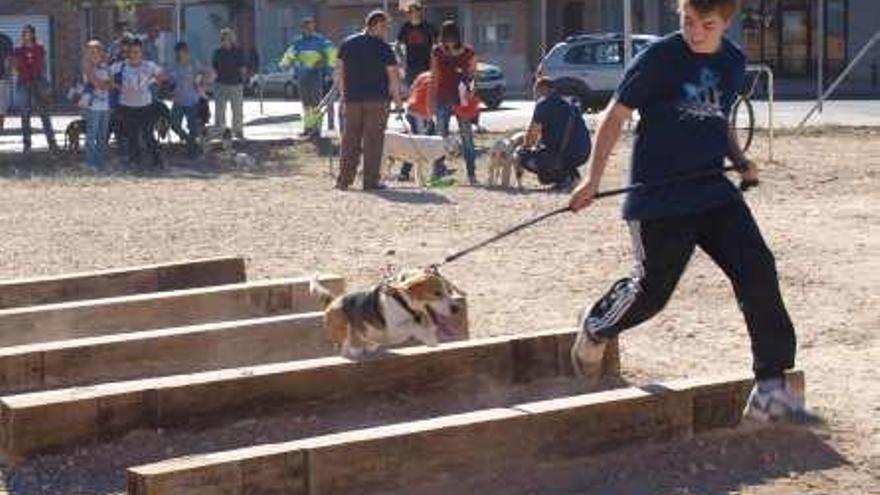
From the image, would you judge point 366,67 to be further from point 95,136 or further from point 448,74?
point 95,136

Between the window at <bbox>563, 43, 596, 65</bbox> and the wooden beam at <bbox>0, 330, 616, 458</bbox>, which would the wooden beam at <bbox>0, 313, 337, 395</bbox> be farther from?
the window at <bbox>563, 43, 596, 65</bbox>

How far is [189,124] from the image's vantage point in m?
22.5

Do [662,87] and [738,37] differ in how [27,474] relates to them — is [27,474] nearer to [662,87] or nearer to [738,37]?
[662,87]

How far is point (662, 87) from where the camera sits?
19.9ft

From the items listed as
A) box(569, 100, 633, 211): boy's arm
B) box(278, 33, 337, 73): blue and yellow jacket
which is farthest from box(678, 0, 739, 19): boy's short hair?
box(278, 33, 337, 73): blue and yellow jacket

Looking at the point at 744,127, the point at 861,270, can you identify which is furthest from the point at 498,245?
the point at 744,127

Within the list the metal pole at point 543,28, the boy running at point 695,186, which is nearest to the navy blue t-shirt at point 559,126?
the boy running at point 695,186

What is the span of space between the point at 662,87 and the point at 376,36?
10433mm

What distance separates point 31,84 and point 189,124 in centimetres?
245

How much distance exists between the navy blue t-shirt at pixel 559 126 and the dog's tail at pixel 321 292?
26.5 feet

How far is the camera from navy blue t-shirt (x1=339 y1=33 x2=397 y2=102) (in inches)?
638

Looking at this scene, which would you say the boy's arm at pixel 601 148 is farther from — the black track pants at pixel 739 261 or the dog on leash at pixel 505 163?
the dog on leash at pixel 505 163

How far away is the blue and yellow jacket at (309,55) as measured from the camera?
2316cm

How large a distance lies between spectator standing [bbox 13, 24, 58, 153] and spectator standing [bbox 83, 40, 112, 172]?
251cm
